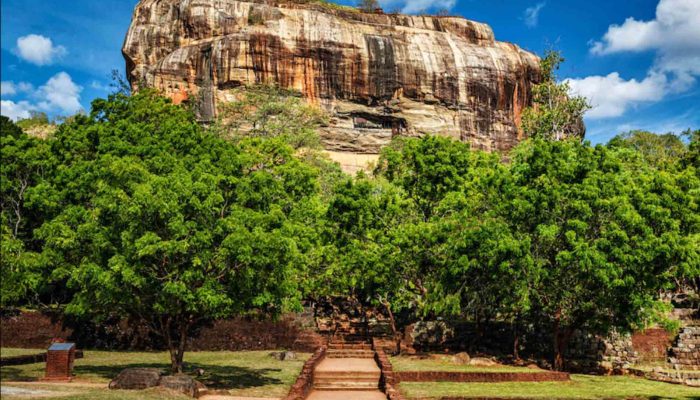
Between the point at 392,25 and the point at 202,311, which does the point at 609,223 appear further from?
the point at 392,25

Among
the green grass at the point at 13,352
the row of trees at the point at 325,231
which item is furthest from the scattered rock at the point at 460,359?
the green grass at the point at 13,352

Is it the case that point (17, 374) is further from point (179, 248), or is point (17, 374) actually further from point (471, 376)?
point (471, 376)

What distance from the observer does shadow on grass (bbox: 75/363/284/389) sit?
1584 centimetres

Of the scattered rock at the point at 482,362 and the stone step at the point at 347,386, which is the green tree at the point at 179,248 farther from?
the scattered rock at the point at 482,362

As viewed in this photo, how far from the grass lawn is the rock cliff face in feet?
112

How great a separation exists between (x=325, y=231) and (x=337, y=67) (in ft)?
110

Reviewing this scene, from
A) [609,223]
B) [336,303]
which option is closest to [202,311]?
[609,223]

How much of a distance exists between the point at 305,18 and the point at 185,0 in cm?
1147

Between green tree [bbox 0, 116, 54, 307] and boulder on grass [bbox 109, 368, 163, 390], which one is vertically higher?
green tree [bbox 0, 116, 54, 307]

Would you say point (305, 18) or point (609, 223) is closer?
point (609, 223)

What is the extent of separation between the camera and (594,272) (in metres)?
18.0

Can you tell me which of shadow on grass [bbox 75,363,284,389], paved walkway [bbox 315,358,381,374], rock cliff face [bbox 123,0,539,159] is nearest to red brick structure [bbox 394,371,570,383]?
paved walkway [bbox 315,358,381,374]

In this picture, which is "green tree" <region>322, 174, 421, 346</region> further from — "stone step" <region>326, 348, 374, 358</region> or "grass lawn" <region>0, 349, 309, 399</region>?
"grass lawn" <region>0, 349, 309, 399</region>

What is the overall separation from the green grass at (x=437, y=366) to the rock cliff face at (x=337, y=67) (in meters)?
36.8
